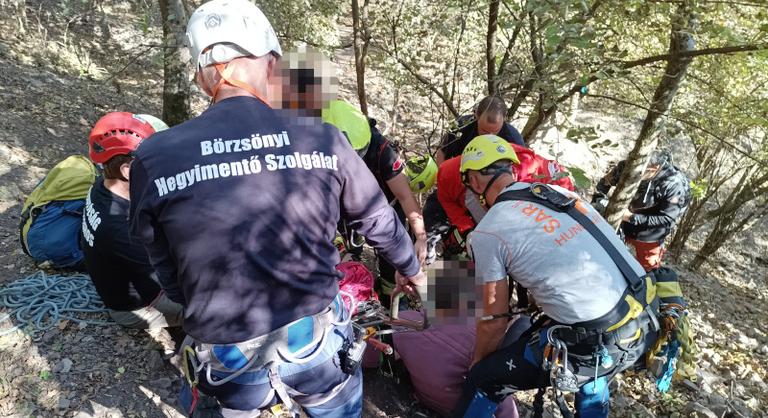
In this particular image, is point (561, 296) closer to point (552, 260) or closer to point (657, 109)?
point (552, 260)

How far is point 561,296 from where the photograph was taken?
259 cm

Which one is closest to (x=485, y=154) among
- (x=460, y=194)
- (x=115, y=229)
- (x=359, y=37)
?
(x=460, y=194)

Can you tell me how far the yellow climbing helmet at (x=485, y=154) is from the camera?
327cm

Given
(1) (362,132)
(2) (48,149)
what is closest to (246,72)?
(1) (362,132)

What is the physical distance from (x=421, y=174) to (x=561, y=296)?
6.68 feet

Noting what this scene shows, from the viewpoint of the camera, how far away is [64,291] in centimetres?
362

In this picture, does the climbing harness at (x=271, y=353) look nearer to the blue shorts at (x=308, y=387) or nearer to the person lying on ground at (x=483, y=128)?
the blue shorts at (x=308, y=387)

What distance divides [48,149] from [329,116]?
5063 millimetres

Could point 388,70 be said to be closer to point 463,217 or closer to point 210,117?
point 463,217

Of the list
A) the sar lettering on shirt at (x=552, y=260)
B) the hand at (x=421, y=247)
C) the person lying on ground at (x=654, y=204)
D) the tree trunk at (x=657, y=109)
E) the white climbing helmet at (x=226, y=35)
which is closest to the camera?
the white climbing helmet at (x=226, y=35)

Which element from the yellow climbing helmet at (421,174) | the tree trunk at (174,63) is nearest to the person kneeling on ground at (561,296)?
the yellow climbing helmet at (421,174)

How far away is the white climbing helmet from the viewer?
5.65 ft

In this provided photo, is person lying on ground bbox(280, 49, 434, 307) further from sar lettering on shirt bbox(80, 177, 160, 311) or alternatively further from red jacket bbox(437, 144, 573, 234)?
sar lettering on shirt bbox(80, 177, 160, 311)

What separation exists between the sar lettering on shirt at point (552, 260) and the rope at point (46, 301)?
2.83 meters
